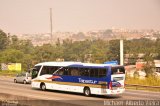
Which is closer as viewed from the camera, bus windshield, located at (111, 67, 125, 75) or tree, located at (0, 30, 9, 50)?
bus windshield, located at (111, 67, 125, 75)

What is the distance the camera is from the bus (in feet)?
80.4

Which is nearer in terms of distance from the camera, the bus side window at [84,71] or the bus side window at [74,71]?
the bus side window at [84,71]

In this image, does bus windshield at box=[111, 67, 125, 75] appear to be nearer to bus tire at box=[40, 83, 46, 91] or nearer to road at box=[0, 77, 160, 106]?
road at box=[0, 77, 160, 106]

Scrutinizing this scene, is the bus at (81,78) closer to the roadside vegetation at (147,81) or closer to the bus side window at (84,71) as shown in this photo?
the bus side window at (84,71)

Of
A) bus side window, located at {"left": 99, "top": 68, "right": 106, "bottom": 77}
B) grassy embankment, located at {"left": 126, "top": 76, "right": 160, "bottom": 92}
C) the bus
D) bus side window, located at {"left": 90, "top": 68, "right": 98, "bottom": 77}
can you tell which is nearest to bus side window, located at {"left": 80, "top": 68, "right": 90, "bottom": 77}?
the bus

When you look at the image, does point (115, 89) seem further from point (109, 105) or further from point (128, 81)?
point (128, 81)

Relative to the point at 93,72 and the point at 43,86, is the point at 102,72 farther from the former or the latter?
the point at 43,86

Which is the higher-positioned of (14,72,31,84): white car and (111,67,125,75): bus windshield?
(111,67,125,75): bus windshield

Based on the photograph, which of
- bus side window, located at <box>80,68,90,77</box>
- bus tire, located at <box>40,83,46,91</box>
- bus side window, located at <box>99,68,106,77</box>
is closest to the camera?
bus side window, located at <box>99,68,106,77</box>

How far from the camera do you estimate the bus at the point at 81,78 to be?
24.5 metres

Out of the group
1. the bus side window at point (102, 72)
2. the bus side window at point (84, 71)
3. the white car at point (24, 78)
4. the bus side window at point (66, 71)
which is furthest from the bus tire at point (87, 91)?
the white car at point (24, 78)

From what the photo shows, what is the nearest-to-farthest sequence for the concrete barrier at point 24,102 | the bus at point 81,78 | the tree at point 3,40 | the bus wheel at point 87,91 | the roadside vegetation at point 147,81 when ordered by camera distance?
the concrete barrier at point 24,102
the bus at point 81,78
the bus wheel at point 87,91
the roadside vegetation at point 147,81
the tree at point 3,40

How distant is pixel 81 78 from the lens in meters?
26.3

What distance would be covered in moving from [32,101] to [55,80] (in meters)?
12.7
